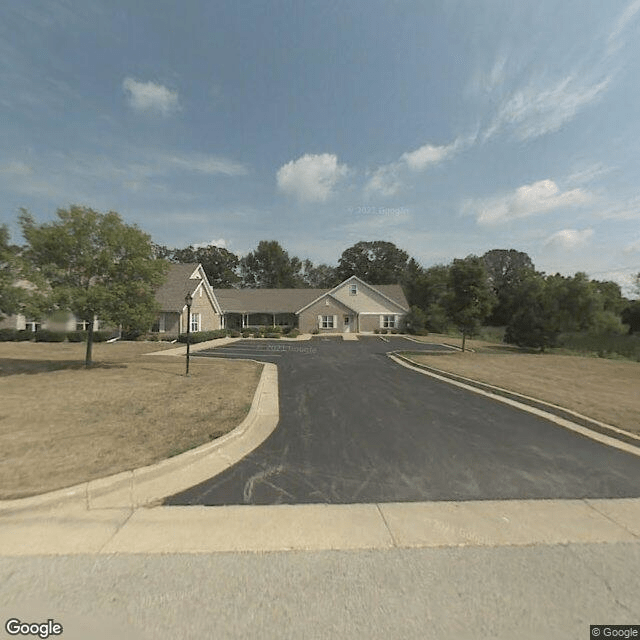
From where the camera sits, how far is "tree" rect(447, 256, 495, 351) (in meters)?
19.2

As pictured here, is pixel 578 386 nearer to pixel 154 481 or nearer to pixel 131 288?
pixel 154 481

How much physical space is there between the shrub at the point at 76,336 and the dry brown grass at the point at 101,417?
13.1m

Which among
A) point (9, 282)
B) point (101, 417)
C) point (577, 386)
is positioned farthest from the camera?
point (9, 282)

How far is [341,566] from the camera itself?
2.74 meters

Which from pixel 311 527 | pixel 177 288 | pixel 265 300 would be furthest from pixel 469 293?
pixel 265 300

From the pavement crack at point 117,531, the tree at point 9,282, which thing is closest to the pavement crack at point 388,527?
the pavement crack at point 117,531

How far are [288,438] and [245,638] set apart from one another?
3.70m

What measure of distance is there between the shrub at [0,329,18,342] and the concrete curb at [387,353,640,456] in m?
30.1

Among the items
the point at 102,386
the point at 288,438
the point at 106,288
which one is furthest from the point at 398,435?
the point at 106,288

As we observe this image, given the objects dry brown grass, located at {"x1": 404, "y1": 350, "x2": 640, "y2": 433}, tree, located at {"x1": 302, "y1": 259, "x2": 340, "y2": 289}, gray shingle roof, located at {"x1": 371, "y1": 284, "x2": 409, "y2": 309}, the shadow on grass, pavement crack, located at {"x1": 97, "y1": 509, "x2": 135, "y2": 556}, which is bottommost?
pavement crack, located at {"x1": 97, "y1": 509, "x2": 135, "y2": 556}

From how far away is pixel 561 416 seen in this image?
7074 mm

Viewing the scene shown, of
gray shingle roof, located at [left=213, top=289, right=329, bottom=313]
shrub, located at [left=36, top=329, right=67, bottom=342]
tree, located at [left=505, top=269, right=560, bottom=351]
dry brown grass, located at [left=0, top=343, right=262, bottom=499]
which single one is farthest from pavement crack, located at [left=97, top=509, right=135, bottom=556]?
→ gray shingle roof, located at [left=213, top=289, right=329, bottom=313]

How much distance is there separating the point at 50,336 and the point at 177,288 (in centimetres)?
1000

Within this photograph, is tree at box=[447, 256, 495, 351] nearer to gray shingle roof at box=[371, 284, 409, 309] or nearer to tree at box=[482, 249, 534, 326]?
gray shingle roof at box=[371, 284, 409, 309]
